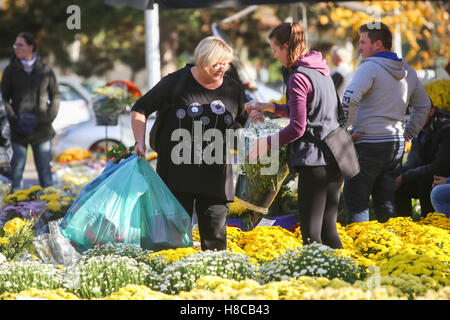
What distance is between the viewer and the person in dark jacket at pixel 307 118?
3.86 m

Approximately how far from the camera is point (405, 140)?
5.35m

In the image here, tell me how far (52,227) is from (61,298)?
0.98 m

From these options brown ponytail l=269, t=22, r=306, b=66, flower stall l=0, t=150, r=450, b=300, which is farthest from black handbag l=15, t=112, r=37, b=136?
brown ponytail l=269, t=22, r=306, b=66

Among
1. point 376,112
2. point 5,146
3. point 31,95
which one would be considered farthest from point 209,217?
point 5,146

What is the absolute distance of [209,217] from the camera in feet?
13.9

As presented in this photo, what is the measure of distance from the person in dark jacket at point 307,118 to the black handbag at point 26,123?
3817 millimetres

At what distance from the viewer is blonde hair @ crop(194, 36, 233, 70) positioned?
13.1 ft

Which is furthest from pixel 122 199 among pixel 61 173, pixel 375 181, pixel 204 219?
pixel 61 173

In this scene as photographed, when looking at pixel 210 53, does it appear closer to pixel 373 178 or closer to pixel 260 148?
pixel 260 148

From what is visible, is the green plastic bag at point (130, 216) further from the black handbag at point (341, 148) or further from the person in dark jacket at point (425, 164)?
the person in dark jacket at point (425, 164)

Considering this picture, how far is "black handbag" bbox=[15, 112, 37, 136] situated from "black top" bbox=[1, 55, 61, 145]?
0.04 meters

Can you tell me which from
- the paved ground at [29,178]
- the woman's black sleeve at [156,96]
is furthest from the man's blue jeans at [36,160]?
the woman's black sleeve at [156,96]

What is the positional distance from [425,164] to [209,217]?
90.5 inches

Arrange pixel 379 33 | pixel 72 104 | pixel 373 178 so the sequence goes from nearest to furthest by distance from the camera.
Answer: pixel 379 33
pixel 373 178
pixel 72 104
